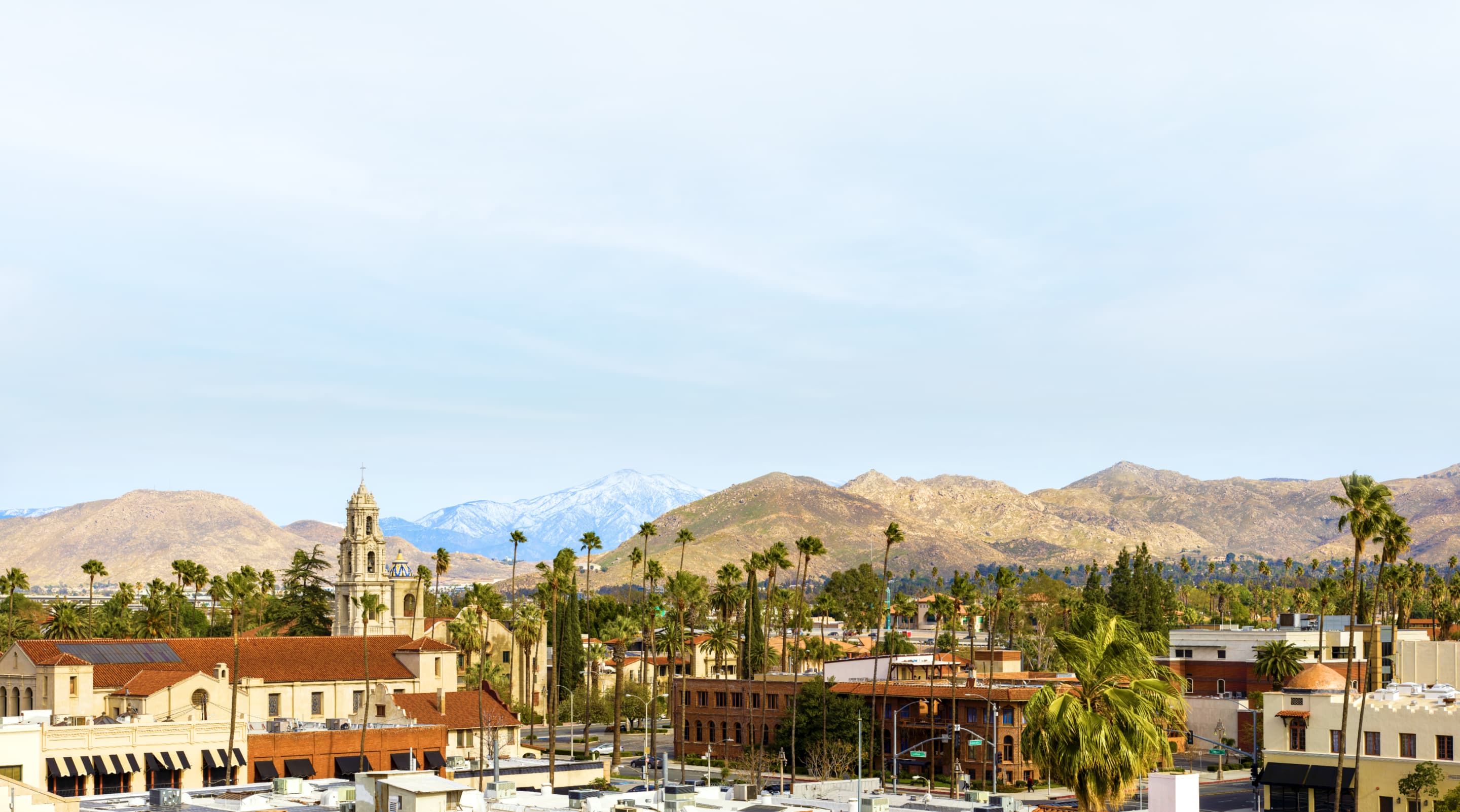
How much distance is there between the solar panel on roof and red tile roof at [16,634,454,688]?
60 centimetres

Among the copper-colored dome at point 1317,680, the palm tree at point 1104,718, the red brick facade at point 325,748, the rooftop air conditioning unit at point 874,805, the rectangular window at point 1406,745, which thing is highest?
the palm tree at point 1104,718

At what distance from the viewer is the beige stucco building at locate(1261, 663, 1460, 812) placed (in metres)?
93.1

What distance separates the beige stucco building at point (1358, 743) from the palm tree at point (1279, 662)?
155 ft

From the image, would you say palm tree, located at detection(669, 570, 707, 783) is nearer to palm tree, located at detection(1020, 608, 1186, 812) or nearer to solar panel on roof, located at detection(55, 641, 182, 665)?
solar panel on roof, located at detection(55, 641, 182, 665)

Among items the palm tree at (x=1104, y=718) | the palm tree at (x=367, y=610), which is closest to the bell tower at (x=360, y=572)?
the palm tree at (x=367, y=610)

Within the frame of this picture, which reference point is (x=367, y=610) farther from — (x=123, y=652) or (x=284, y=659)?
(x=123, y=652)

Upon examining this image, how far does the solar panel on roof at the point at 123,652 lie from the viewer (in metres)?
120

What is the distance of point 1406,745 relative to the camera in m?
94.7

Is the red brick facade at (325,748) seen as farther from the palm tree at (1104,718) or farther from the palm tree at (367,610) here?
the palm tree at (1104,718)

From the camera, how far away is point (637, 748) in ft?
552

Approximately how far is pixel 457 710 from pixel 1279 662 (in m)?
85.1

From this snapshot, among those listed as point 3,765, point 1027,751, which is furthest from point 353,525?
point 1027,751

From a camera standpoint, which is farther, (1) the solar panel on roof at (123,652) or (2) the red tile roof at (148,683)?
(1) the solar panel on roof at (123,652)

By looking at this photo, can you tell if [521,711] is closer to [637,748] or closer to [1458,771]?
[637,748]
